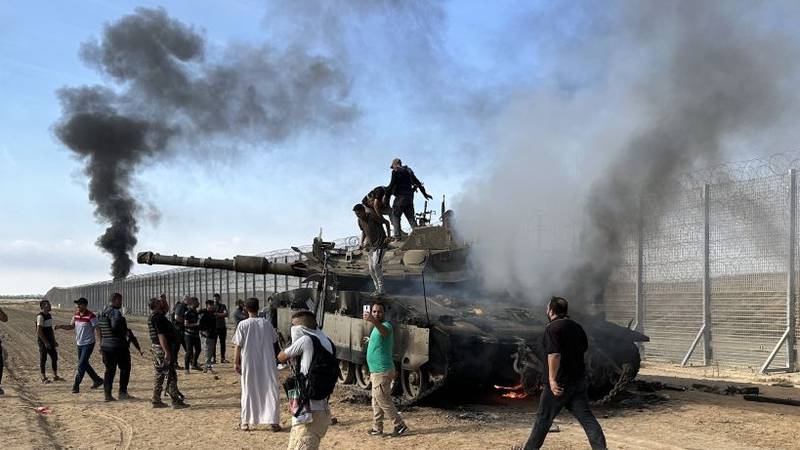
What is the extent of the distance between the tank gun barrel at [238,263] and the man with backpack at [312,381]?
8.01 m

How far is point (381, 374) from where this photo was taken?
8289 millimetres

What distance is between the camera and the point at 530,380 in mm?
9406

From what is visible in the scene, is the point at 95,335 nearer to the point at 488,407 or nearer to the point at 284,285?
the point at 488,407

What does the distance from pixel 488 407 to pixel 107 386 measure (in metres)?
5.22

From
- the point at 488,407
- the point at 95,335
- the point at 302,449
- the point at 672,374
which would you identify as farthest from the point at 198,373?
the point at 302,449

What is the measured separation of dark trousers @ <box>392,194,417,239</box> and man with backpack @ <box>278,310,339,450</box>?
8043 mm

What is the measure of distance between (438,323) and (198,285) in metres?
26.3

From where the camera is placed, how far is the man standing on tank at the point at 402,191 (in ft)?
45.4

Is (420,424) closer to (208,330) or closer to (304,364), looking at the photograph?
(304,364)

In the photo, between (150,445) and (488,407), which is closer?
(150,445)

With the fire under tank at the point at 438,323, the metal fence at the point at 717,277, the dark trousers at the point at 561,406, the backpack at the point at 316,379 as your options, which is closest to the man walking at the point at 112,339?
the fire under tank at the point at 438,323

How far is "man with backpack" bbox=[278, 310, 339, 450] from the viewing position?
18.5 feet

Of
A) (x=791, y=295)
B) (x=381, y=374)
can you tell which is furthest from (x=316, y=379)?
(x=791, y=295)

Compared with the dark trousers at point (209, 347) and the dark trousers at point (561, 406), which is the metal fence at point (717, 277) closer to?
the dark trousers at point (209, 347)
